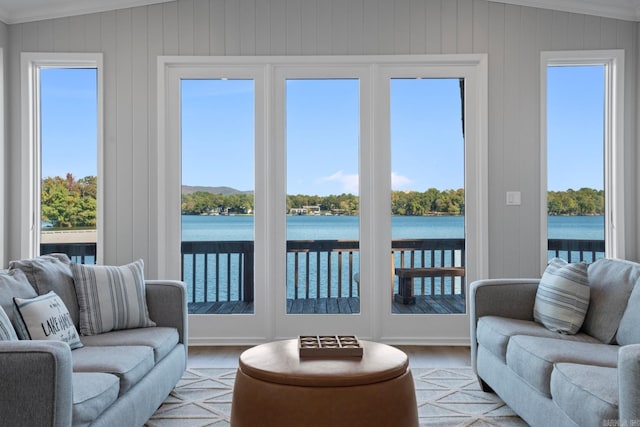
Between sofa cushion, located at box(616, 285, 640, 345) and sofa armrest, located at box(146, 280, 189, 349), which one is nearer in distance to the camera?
sofa cushion, located at box(616, 285, 640, 345)

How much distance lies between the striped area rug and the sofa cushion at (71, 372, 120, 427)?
0.71m

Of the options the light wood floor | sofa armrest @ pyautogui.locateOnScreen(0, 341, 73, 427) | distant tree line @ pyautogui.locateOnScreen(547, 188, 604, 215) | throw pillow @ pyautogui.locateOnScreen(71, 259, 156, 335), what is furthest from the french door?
sofa armrest @ pyautogui.locateOnScreen(0, 341, 73, 427)

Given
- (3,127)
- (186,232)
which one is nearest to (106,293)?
(186,232)

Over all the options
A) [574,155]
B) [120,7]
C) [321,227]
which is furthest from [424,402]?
[120,7]

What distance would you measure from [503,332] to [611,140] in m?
2.38

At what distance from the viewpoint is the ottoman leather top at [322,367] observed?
80.0 inches

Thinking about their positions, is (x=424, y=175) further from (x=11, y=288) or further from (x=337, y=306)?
(x=11, y=288)

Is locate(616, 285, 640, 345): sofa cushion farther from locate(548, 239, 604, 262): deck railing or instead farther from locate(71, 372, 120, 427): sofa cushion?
locate(71, 372, 120, 427): sofa cushion

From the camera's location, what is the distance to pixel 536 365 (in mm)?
2396

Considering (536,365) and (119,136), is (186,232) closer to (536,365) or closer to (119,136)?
(119,136)

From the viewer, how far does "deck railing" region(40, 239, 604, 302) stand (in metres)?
4.49

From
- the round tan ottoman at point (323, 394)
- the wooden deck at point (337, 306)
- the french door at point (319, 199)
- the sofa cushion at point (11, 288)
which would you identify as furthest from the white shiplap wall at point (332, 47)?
the round tan ottoman at point (323, 394)

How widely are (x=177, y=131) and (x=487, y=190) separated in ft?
8.31

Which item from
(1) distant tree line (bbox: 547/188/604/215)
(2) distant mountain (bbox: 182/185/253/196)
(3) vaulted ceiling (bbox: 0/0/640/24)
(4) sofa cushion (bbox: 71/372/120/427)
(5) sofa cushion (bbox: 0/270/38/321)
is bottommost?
(4) sofa cushion (bbox: 71/372/120/427)
